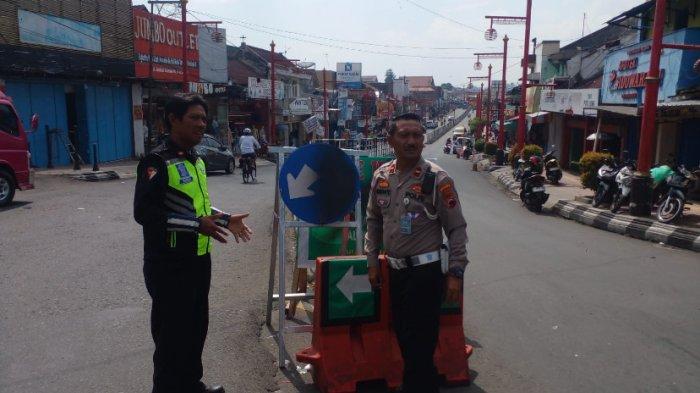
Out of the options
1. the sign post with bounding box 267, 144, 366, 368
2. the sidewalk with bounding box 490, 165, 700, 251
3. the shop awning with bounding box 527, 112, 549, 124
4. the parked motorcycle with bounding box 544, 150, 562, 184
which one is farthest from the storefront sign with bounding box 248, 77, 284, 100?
the sign post with bounding box 267, 144, 366, 368

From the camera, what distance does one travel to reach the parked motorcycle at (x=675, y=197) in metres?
10.6

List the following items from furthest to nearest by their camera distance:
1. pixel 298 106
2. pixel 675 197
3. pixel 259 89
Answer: pixel 259 89 < pixel 298 106 < pixel 675 197

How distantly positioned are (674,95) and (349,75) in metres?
49.9

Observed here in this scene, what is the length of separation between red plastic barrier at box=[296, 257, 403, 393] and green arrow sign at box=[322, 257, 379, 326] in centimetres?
4

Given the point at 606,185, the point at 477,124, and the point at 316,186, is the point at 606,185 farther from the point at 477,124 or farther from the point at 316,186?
the point at 477,124

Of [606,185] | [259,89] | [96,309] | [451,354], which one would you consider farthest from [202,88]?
[451,354]

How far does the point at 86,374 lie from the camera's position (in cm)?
429

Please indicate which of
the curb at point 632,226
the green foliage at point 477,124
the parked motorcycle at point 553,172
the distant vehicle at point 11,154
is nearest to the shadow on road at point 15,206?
the distant vehicle at point 11,154

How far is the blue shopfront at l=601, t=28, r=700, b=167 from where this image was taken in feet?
46.8

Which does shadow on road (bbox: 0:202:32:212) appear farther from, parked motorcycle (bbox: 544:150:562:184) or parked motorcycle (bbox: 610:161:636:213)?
parked motorcycle (bbox: 544:150:562:184)

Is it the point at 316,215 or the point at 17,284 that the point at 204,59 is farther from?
the point at 316,215

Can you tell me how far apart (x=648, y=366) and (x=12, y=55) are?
20.3m

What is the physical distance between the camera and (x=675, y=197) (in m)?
10.8

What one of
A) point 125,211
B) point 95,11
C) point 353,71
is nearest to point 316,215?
point 125,211
